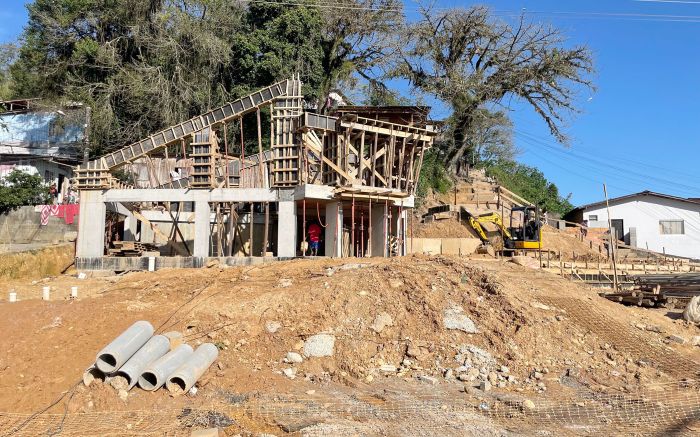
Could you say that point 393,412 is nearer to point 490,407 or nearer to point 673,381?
point 490,407

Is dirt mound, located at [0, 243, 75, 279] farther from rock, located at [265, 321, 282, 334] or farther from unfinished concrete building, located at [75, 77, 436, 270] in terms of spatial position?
rock, located at [265, 321, 282, 334]

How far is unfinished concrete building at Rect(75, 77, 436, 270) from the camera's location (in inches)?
892

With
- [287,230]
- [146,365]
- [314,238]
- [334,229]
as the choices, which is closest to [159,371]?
[146,365]

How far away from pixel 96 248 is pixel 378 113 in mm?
14001

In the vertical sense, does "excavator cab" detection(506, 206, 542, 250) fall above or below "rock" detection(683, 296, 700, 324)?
above

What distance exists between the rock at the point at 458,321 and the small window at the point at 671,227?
33.9 meters

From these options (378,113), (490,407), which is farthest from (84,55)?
(490,407)

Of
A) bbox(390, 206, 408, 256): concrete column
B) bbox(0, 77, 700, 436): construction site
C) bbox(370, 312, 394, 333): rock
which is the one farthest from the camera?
bbox(390, 206, 408, 256): concrete column

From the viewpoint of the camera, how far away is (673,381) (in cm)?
1092

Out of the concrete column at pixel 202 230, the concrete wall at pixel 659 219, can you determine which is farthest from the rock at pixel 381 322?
the concrete wall at pixel 659 219

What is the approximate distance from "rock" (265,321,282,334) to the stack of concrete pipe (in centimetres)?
204

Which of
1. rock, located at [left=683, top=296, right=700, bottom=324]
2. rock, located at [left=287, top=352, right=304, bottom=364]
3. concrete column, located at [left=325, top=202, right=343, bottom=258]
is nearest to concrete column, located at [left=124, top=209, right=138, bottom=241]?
concrete column, located at [left=325, top=202, right=343, bottom=258]

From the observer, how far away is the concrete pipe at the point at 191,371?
9.66 metres

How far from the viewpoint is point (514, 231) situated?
3156cm
